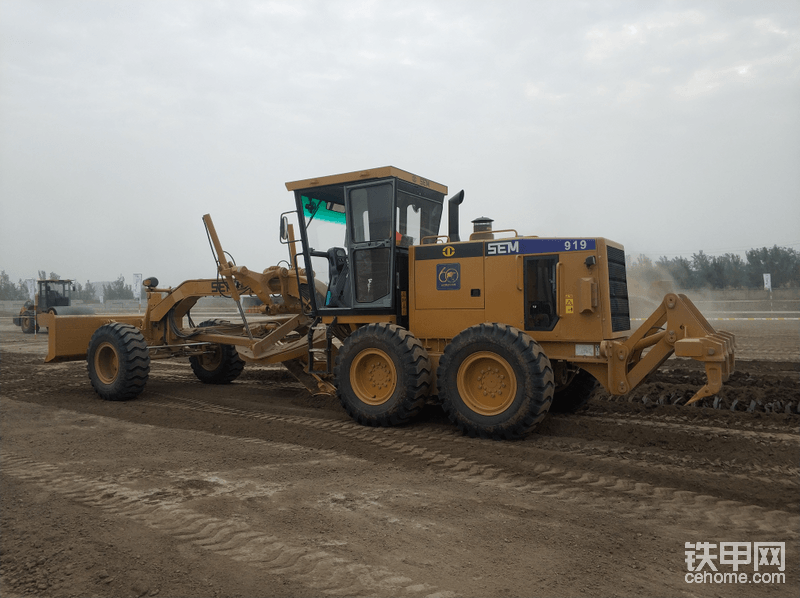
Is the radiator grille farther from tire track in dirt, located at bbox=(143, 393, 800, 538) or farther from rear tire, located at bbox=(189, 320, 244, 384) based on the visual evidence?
rear tire, located at bbox=(189, 320, 244, 384)

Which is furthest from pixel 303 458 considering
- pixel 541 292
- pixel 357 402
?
pixel 541 292

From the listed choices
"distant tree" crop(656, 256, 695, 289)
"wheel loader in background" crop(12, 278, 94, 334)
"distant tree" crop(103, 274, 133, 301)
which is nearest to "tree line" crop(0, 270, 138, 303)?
"distant tree" crop(103, 274, 133, 301)

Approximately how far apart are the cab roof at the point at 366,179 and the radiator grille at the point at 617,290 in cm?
257

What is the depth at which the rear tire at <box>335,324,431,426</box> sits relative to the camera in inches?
269

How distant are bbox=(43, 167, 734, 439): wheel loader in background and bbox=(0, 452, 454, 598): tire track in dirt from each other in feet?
10.0

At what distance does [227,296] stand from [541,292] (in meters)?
5.18

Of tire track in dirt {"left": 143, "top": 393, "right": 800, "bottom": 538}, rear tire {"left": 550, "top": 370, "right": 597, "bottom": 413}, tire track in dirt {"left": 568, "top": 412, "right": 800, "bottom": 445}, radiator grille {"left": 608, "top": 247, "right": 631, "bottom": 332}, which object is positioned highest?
radiator grille {"left": 608, "top": 247, "right": 631, "bottom": 332}

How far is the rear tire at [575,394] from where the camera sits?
7543 mm

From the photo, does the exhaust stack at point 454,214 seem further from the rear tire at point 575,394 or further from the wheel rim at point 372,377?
the rear tire at point 575,394

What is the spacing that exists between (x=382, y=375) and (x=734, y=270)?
34521 mm

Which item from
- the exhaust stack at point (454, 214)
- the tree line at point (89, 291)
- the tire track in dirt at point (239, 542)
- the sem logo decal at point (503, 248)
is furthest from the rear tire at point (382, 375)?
the tree line at point (89, 291)

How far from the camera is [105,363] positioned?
31.4ft

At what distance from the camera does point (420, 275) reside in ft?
24.2

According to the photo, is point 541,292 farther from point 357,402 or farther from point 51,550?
point 51,550
